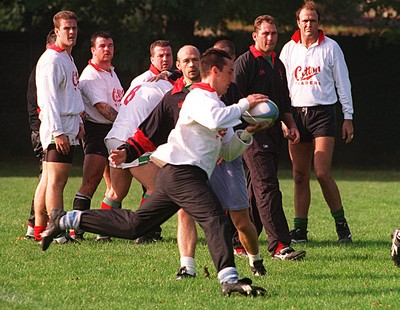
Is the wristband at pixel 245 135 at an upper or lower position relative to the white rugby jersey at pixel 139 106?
upper

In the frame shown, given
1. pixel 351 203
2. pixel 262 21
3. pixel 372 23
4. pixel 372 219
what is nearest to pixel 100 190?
pixel 351 203

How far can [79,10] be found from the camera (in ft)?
76.7

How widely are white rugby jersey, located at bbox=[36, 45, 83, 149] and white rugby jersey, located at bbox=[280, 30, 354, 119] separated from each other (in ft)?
7.50

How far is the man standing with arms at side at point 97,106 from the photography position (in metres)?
10.9

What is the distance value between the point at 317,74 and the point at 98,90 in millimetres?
2284

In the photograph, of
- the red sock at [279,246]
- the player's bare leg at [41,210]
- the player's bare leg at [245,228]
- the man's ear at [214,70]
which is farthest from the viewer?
the player's bare leg at [41,210]

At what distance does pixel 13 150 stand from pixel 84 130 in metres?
13.7

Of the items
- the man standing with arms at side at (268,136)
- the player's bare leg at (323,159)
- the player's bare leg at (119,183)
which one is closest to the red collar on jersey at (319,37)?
the player's bare leg at (323,159)

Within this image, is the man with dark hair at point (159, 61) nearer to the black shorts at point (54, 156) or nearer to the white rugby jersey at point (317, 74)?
the black shorts at point (54, 156)

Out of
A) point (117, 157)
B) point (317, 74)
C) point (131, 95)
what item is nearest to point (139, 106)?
point (131, 95)

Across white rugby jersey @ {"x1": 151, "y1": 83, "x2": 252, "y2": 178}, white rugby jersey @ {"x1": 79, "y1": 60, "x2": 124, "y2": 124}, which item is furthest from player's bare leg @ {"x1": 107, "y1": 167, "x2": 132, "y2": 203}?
white rugby jersey @ {"x1": 151, "y1": 83, "x2": 252, "y2": 178}

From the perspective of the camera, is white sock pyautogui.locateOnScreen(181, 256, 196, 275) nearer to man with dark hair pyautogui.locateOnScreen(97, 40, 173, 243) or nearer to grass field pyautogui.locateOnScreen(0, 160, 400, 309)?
grass field pyautogui.locateOnScreen(0, 160, 400, 309)

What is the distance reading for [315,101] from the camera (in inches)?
426

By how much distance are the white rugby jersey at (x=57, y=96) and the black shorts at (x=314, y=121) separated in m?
2.29
